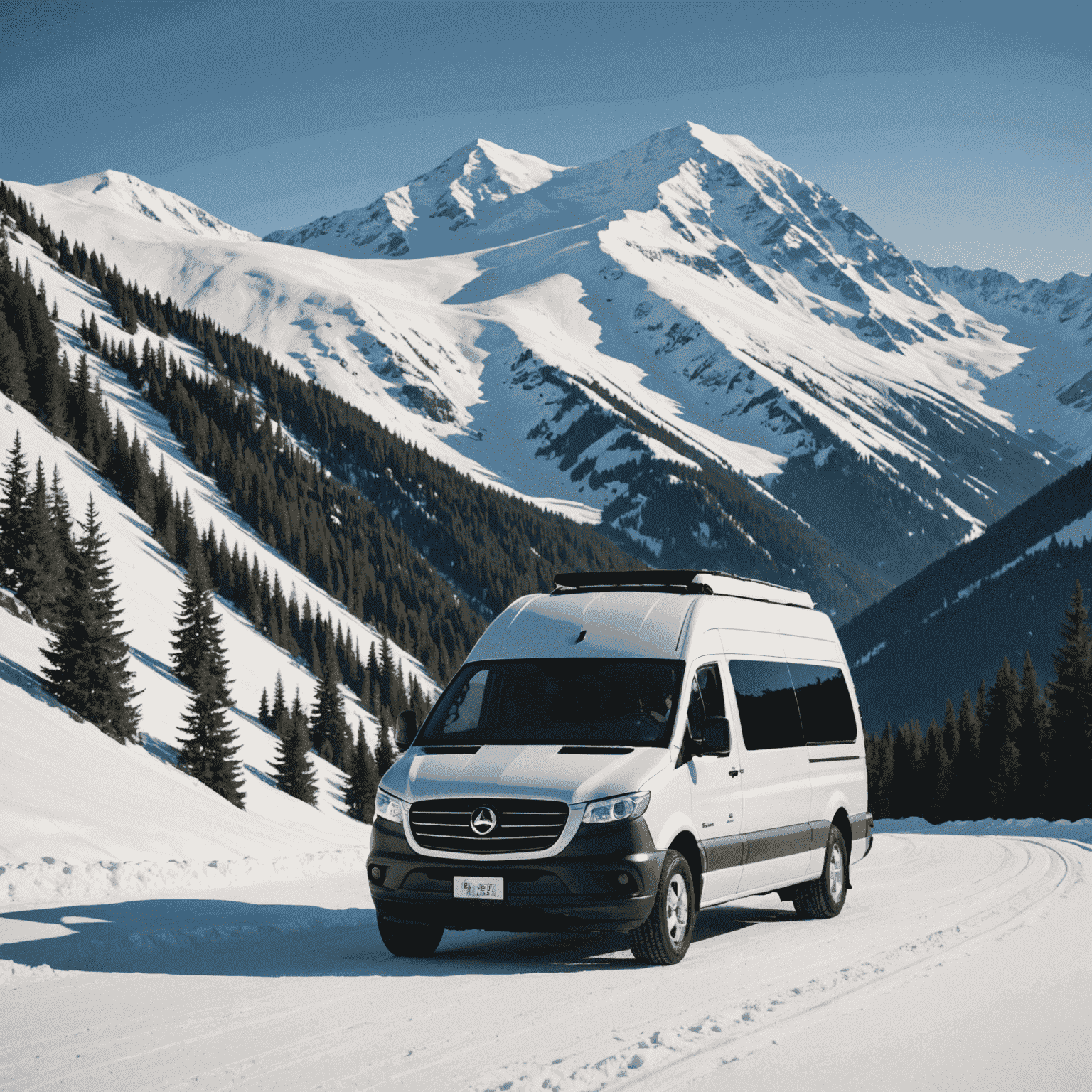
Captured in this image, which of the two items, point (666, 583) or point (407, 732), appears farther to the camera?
point (666, 583)

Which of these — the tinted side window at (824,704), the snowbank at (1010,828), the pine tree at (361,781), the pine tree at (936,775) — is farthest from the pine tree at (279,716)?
the tinted side window at (824,704)

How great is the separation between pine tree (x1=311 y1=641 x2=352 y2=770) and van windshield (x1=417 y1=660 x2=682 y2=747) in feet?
267

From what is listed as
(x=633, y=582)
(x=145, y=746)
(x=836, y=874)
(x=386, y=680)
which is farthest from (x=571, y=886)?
(x=386, y=680)

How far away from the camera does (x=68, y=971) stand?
9.21m

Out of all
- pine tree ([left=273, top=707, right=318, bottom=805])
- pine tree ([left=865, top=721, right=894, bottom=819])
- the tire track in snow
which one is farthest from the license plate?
pine tree ([left=865, top=721, right=894, bottom=819])

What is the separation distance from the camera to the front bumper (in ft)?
29.3

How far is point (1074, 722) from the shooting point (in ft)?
180

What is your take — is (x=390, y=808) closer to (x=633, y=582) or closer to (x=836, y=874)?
(x=633, y=582)

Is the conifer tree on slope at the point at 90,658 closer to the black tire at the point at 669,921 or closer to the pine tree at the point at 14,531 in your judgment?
the pine tree at the point at 14,531

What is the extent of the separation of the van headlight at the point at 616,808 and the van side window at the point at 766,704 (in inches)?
82.8

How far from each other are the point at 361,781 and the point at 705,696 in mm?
69336

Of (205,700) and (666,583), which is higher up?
(205,700)

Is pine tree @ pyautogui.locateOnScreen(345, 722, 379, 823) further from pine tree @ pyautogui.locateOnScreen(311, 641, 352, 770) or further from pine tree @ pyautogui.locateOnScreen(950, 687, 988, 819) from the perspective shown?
pine tree @ pyautogui.locateOnScreen(950, 687, 988, 819)

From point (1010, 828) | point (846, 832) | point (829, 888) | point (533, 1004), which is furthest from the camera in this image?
point (1010, 828)
